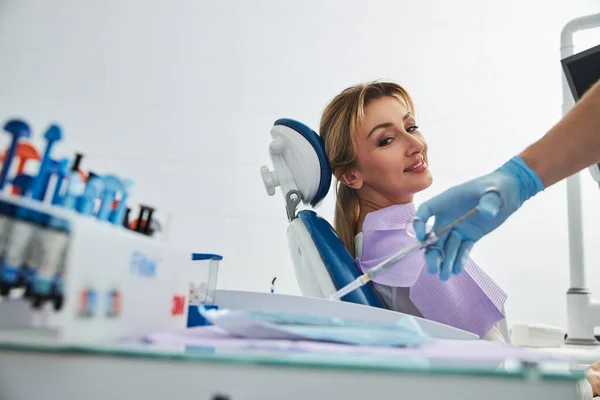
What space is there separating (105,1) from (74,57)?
0.31 m

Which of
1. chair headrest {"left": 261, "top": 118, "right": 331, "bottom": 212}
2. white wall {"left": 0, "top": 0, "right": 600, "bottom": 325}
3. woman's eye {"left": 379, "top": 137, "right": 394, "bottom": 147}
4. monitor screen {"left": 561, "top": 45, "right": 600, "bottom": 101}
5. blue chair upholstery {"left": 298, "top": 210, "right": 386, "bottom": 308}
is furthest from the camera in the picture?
white wall {"left": 0, "top": 0, "right": 600, "bottom": 325}

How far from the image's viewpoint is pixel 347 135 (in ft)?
5.84

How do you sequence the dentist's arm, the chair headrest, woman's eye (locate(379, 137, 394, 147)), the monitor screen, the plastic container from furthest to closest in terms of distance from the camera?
1. woman's eye (locate(379, 137, 394, 147))
2. the monitor screen
3. the chair headrest
4. the dentist's arm
5. the plastic container

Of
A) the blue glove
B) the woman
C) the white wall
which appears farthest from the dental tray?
the white wall

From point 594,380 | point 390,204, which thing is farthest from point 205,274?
point 594,380

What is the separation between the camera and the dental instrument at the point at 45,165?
0.59 meters

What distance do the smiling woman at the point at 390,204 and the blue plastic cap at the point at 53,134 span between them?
1.02 meters

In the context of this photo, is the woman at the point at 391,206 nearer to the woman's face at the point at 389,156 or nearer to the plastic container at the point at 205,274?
the woman's face at the point at 389,156

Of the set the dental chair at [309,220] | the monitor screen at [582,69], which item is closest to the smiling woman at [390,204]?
the dental chair at [309,220]

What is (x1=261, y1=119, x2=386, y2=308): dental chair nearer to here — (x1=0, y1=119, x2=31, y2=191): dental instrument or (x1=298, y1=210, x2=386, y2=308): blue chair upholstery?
(x1=298, y1=210, x2=386, y2=308): blue chair upholstery

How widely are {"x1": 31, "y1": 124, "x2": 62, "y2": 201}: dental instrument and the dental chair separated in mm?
889

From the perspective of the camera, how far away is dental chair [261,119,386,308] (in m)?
1.42

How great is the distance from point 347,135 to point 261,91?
1158mm

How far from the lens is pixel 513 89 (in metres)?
2.84
